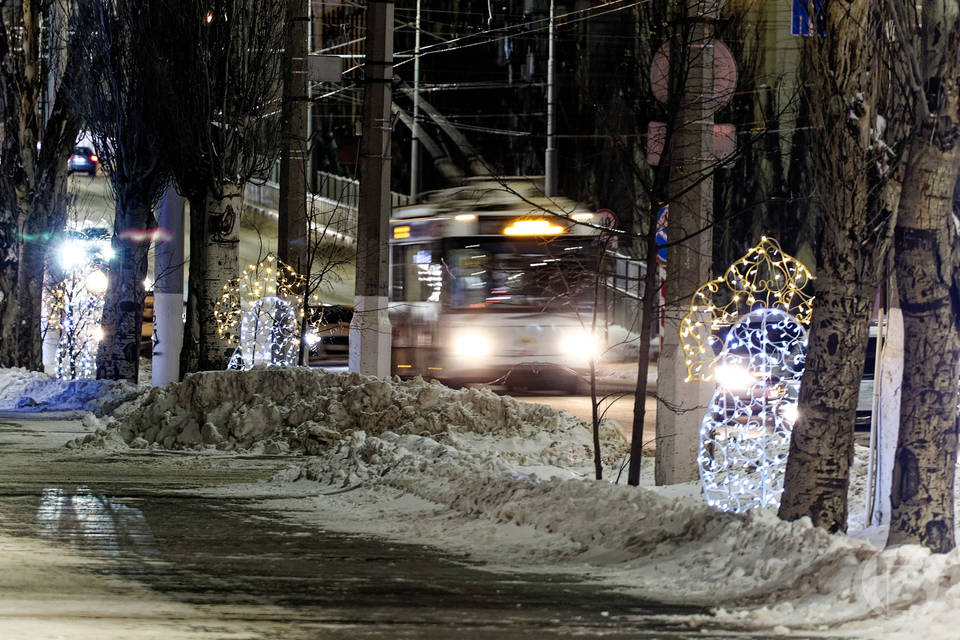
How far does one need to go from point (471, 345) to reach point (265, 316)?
4528mm

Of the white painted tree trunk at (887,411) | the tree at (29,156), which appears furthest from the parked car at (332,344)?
the white painted tree trunk at (887,411)

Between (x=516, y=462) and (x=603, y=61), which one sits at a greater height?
(x=603, y=61)

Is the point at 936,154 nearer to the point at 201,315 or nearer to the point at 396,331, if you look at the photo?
the point at 201,315

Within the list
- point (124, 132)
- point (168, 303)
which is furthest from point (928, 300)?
point (124, 132)

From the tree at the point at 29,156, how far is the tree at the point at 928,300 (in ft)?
62.6

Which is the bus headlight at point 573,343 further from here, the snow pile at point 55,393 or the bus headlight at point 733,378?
the bus headlight at point 733,378

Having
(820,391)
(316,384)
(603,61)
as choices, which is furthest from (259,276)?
(603,61)

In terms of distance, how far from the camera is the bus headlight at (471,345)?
2377cm

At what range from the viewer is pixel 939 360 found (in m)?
8.33

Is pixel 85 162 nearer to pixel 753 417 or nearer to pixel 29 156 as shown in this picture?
pixel 29 156

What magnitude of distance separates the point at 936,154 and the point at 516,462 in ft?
24.7

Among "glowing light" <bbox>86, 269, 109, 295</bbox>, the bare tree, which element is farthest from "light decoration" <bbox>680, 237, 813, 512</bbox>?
"glowing light" <bbox>86, 269, 109, 295</bbox>

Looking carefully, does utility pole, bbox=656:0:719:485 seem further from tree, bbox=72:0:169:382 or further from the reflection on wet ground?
tree, bbox=72:0:169:382

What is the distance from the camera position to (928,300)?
8.30 meters
